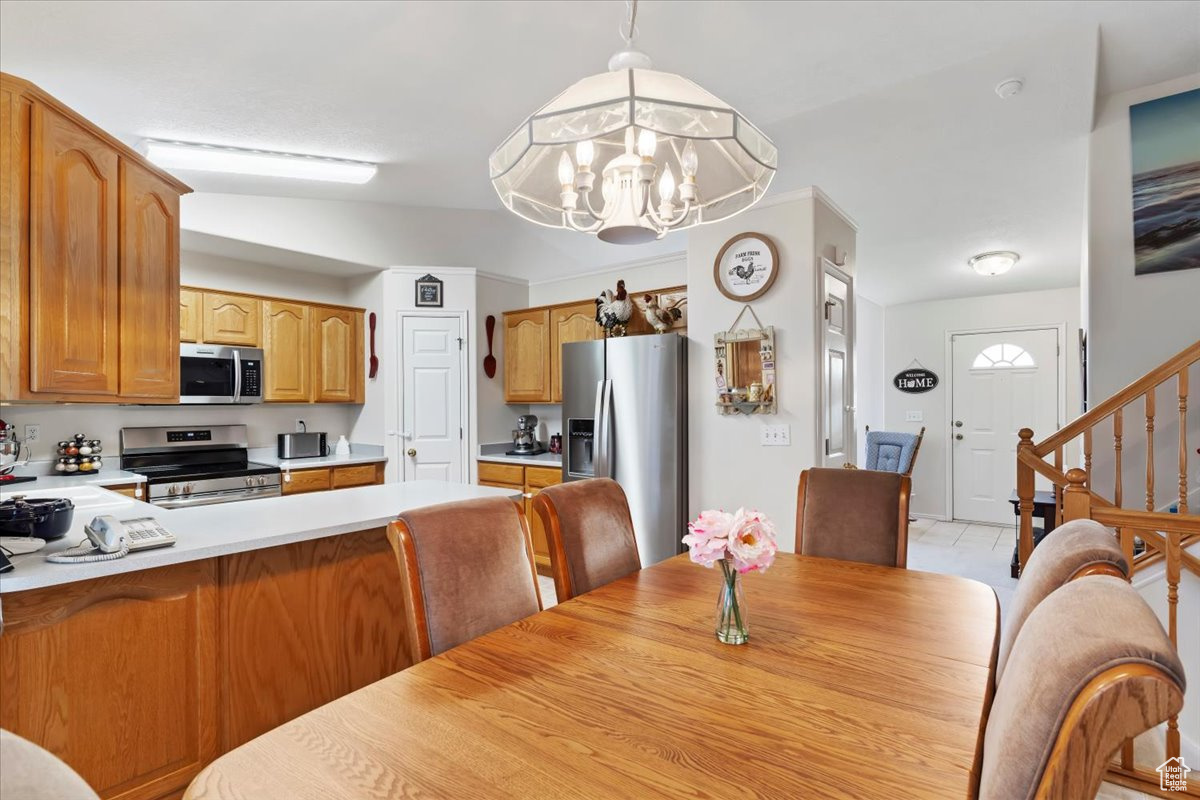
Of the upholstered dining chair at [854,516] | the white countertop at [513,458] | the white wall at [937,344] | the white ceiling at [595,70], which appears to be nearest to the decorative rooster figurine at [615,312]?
the white countertop at [513,458]

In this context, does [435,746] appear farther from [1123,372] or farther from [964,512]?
[964,512]

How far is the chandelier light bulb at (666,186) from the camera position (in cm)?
168

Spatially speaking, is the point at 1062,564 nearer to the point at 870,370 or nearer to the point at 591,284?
the point at 591,284

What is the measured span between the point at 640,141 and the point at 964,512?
6.02 metres

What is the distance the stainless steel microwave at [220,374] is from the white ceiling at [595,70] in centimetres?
106

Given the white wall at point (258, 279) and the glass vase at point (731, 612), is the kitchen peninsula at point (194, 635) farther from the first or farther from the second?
the white wall at point (258, 279)

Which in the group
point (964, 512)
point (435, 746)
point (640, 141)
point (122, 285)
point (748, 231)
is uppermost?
point (748, 231)

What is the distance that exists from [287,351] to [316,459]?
2.74ft

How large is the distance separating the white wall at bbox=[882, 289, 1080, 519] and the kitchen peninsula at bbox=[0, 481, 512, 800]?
5.73 m

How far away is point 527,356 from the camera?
4785 millimetres

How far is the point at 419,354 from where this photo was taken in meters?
4.65

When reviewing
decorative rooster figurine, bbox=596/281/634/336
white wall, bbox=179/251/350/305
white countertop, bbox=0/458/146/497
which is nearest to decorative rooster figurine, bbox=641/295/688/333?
decorative rooster figurine, bbox=596/281/634/336

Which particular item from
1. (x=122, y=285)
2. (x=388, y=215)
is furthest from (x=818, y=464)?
(x=388, y=215)

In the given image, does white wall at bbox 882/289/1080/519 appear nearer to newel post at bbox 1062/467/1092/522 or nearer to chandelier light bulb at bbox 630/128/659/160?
newel post at bbox 1062/467/1092/522
